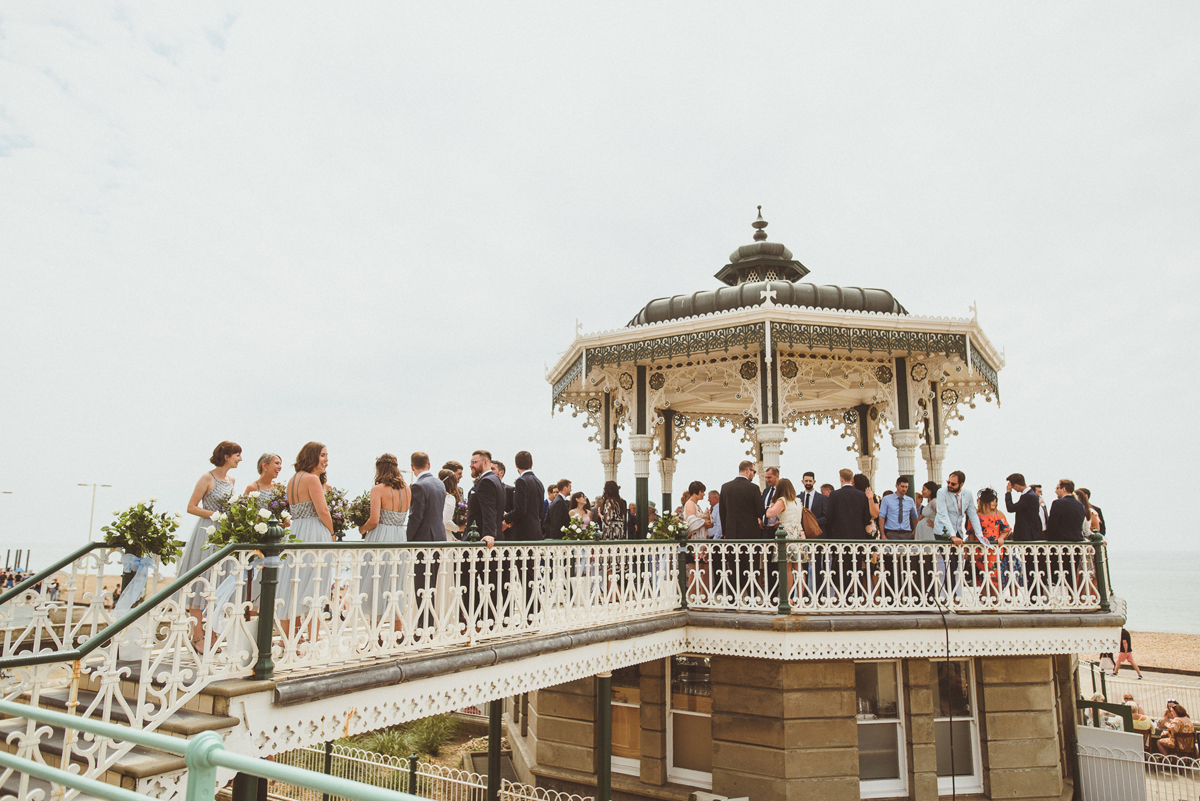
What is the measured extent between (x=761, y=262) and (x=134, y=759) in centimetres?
1386

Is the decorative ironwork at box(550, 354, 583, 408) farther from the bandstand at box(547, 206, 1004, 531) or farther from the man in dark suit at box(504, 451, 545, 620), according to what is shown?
the man in dark suit at box(504, 451, 545, 620)

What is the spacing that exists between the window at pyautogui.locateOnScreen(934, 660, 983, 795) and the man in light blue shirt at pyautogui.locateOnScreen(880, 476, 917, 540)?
2298 mm

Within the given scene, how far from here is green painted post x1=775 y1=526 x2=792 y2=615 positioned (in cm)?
1002

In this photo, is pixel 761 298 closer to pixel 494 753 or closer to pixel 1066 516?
pixel 1066 516

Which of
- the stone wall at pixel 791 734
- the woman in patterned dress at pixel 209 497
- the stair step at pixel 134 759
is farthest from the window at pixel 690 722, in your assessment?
the stair step at pixel 134 759

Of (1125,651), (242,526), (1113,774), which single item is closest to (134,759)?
(242,526)

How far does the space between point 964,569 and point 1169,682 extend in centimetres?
2786

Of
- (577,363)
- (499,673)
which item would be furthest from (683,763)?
(577,363)

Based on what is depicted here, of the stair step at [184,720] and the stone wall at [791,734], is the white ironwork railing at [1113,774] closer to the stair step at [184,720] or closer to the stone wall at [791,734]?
the stone wall at [791,734]

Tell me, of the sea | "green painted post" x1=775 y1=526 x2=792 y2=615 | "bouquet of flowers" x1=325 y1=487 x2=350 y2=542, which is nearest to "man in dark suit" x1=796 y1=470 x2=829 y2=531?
"green painted post" x1=775 y1=526 x2=792 y2=615

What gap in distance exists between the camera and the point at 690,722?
11.9 metres

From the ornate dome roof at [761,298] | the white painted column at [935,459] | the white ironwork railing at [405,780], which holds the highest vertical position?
the ornate dome roof at [761,298]

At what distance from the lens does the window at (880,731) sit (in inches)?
435

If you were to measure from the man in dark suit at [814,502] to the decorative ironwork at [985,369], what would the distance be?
4.12m
